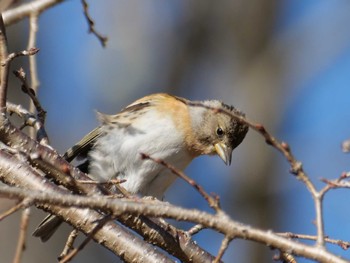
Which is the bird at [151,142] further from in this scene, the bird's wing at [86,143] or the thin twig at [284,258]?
the thin twig at [284,258]

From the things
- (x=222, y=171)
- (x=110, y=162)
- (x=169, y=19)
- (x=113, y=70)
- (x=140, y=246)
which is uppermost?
(x=169, y=19)

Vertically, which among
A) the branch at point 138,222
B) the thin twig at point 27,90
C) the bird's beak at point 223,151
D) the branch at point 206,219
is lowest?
the branch at point 206,219

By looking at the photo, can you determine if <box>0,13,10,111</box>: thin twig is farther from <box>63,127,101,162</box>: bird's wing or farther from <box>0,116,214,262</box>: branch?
<box>63,127,101,162</box>: bird's wing

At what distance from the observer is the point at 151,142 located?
4570 mm

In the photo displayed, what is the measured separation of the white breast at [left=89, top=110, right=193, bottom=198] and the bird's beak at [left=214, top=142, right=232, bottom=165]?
30cm

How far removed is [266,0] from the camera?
9609 millimetres

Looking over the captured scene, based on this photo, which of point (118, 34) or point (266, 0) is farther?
point (118, 34)

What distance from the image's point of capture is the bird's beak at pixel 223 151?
495cm

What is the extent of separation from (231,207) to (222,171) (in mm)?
793

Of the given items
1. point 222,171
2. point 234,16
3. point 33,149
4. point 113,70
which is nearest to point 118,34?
point 113,70

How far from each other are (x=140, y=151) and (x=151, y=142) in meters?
0.11

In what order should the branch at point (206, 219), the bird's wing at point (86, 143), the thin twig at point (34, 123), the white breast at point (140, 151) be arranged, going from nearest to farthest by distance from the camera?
1. the branch at point (206, 219)
2. the thin twig at point (34, 123)
3. the white breast at point (140, 151)
4. the bird's wing at point (86, 143)

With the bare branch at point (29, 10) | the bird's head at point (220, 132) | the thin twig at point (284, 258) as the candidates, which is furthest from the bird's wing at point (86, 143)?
the thin twig at point (284, 258)

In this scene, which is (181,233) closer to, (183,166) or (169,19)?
(183,166)
